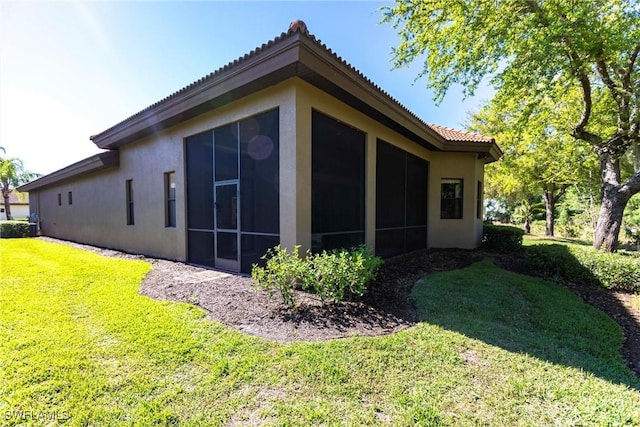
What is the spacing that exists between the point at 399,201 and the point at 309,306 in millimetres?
5487

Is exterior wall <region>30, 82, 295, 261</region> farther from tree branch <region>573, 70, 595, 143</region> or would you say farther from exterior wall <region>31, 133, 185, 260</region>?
tree branch <region>573, 70, 595, 143</region>

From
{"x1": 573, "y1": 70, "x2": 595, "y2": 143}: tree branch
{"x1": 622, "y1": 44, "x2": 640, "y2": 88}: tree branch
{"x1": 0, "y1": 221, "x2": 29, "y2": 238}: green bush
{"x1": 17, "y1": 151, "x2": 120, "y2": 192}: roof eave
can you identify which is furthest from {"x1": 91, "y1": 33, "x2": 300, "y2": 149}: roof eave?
{"x1": 0, "y1": 221, "x2": 29, "y2": 238}: green bush

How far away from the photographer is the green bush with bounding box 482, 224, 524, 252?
1091 cm

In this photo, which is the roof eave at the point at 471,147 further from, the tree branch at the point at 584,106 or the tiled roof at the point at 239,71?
the tree branch at the point at 584,106

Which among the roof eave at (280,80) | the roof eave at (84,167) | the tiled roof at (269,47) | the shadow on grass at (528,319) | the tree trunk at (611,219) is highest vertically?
the tiled roof at (269,47)

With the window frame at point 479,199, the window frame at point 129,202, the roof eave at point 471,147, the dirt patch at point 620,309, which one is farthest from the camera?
the window frame at point 479,199

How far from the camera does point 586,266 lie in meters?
6.54

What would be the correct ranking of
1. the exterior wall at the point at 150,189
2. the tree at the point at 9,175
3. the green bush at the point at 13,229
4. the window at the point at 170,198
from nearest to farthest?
the exterior wall at the point at 150,189, the window at the point at 170,198, the green bush at the point at 13,229, the tree at the point at 9,175

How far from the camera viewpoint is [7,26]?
4.98 meters

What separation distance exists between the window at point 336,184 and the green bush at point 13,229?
19.4 m

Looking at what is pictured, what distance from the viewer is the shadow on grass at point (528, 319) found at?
3.25m

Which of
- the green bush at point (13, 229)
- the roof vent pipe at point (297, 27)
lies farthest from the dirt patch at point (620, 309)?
the green bush at point (13, 229)

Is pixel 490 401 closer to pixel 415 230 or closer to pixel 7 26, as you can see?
pixel 415 230

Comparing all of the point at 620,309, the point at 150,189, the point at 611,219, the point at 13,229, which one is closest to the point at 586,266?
the point at 620,309
